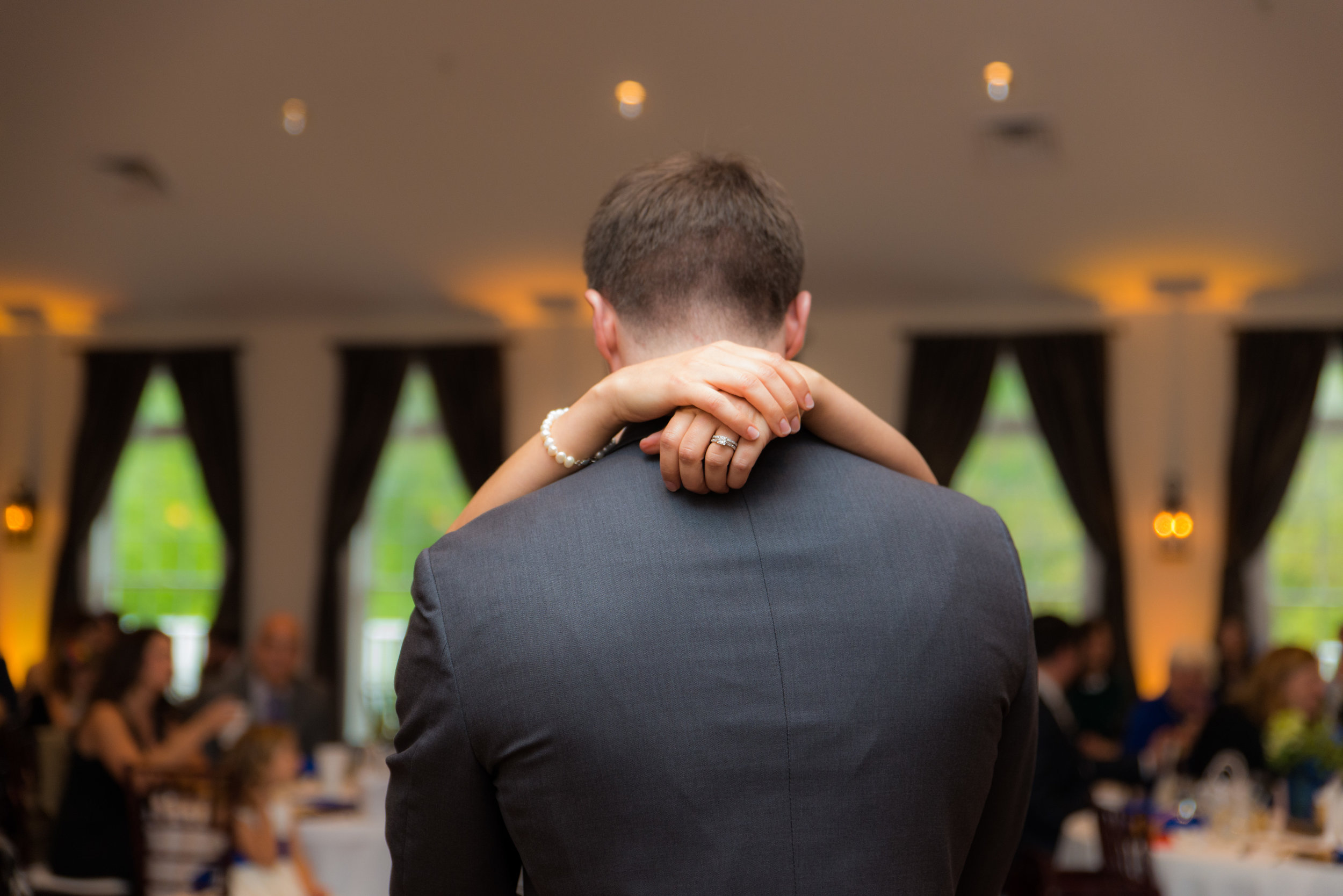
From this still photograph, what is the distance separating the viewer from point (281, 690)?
6.47m

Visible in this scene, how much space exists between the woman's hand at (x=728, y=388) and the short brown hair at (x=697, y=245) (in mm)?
97

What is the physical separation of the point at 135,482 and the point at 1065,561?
8230 millimetres

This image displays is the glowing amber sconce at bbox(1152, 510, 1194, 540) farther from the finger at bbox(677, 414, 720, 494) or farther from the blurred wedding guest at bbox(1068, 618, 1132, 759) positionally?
the finger at bbox(677, 414, 720, 494)

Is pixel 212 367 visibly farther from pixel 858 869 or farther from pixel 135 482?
pixel 858 869

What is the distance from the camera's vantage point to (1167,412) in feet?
31.0

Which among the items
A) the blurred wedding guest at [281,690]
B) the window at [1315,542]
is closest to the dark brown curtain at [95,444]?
the blurred wedding guest at [281,690]

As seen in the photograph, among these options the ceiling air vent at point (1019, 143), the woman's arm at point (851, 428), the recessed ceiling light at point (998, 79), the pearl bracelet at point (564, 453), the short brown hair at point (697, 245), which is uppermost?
the recessed ceiling light at point (998, 79)

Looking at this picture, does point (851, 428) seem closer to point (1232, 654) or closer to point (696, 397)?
point (696, 397)

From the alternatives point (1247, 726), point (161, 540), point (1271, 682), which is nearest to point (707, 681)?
point (1247, 726)

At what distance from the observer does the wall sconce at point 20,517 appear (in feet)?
34.5

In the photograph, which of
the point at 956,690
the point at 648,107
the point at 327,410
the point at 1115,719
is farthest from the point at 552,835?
the point at 327,410

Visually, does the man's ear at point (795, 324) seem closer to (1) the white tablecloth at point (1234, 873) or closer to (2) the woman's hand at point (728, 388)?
(2) the woman's hand at point (728, 388)

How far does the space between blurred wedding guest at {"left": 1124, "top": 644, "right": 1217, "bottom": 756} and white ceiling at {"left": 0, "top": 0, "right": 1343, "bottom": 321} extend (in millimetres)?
2955

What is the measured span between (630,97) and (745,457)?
19.9 feet
